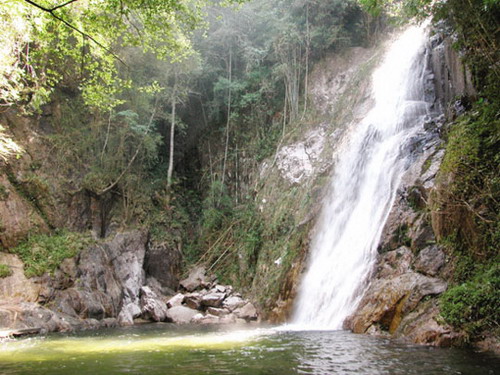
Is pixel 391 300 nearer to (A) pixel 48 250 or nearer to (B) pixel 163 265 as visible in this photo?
(A) pixel 48 250

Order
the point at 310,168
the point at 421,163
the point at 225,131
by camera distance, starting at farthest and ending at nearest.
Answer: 1. the point at 225,131
2. the point at 310,168
3. the point at 421,163

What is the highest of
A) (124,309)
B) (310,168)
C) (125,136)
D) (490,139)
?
(125,136)

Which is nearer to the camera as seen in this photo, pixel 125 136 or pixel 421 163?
pixel 421 163

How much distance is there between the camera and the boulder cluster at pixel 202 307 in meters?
14.0

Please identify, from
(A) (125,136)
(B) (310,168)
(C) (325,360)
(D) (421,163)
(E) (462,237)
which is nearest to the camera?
(C) (325,360)

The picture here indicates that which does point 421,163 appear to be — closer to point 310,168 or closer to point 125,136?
point 310,168

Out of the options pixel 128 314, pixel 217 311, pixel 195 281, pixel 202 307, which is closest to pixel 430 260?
pixel 217 311

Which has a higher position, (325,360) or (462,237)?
(462,237)

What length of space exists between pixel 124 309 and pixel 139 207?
579 cm

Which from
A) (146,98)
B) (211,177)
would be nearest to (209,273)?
(211,177)

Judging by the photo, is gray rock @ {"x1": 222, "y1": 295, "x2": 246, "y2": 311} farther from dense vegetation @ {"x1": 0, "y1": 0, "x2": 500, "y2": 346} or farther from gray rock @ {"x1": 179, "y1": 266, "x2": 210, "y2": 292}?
gray rock @ {"x1": 179, "y1": 266, "x2": 210, "y2": 292}

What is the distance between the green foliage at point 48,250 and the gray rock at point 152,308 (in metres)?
3.08

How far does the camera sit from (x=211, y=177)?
22.4 metres

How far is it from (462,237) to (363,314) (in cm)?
247
